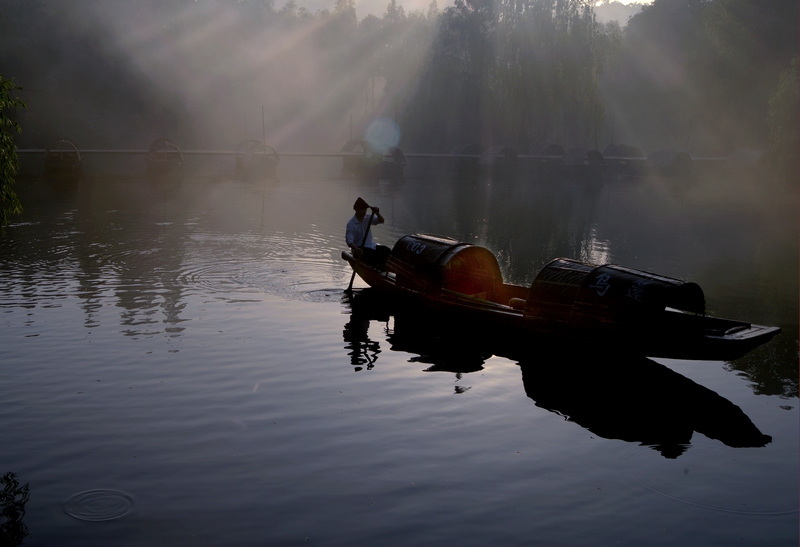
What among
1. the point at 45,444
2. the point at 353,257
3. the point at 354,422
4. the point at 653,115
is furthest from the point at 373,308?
the point at 653,115

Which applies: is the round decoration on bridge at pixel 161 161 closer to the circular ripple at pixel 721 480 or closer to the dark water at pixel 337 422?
the dark water at pixel 337 422

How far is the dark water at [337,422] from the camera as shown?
20.3ft

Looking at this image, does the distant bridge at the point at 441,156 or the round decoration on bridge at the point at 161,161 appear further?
the distant bridge at the point at 441,156

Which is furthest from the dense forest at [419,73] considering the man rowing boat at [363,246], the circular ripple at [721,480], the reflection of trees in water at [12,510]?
the reflection of trees in water at [12,510]

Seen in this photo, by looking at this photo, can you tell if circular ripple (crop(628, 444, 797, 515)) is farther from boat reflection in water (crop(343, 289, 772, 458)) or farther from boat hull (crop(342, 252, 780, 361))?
boat hull (crop(342, 252, 780, 361))

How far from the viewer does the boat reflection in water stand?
8.50m

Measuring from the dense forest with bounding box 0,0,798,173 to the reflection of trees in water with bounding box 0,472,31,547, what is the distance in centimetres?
4044

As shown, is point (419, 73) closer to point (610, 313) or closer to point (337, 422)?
point (610, 313)

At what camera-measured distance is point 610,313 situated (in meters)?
9.92

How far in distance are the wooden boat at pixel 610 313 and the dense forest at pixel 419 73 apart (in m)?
33.3

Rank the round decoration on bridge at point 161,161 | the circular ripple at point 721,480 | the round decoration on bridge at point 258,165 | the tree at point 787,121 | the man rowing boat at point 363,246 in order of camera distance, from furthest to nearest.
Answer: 1. the round decoration on bridge at point 258,165
2. the round decoration on bridge at point 161,161
3. the tree at point 787,121
4. the man rowing boat at point 363,246
5. the circular ripple at point 721,480

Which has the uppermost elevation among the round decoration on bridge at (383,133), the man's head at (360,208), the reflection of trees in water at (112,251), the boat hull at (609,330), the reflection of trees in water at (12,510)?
the round decoration on bridge at (383,133)

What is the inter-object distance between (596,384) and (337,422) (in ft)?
12.2

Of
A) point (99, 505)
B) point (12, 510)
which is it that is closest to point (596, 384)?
point (99, 505)
